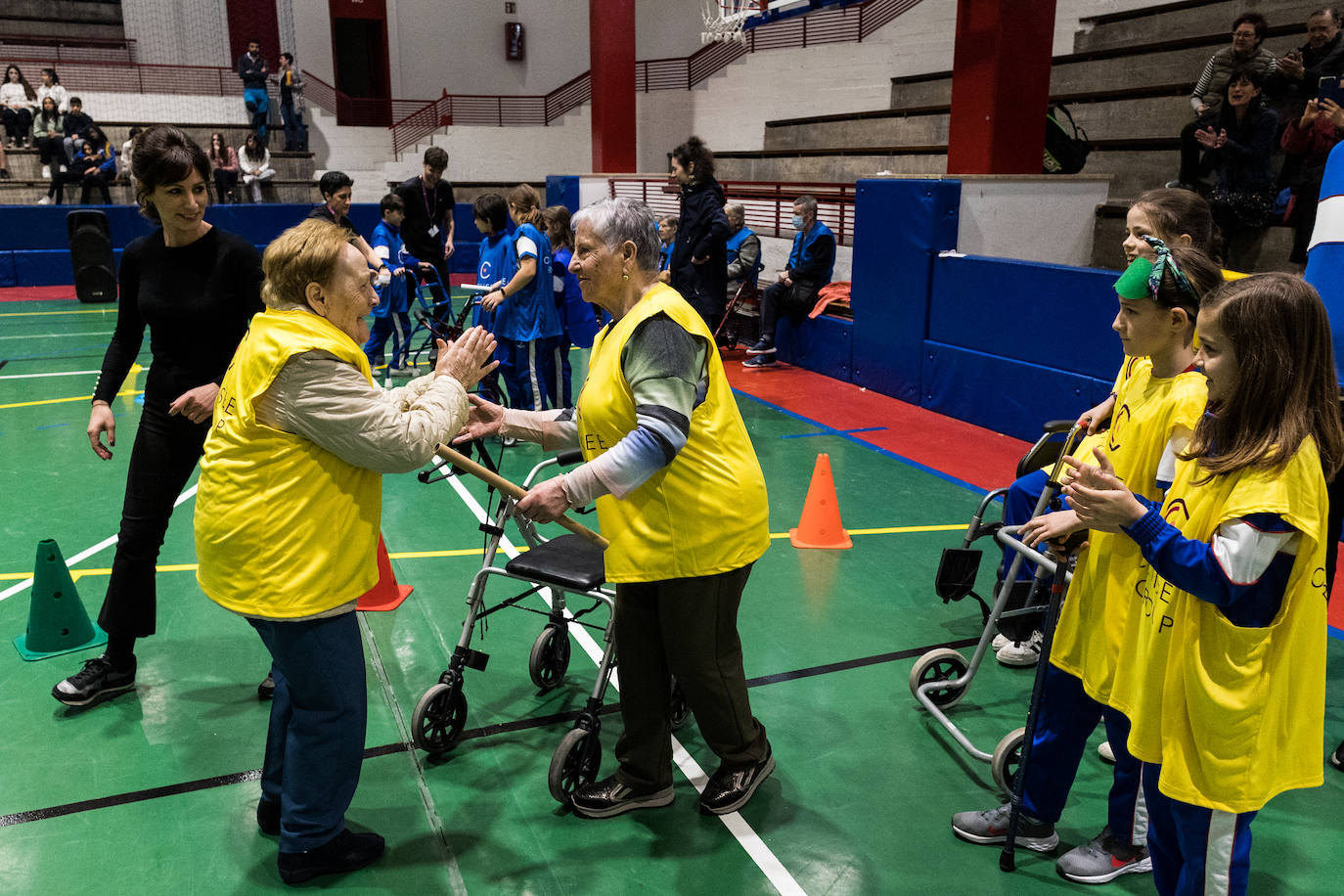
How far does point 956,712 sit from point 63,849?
314 cm

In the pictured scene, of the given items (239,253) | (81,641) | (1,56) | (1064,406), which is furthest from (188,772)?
(1,56)

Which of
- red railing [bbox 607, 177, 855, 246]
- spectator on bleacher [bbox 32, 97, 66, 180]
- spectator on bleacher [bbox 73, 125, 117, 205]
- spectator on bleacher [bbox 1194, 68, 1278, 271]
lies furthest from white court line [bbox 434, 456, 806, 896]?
spectator on bleacher [bbox 32, 97, 66, 180]

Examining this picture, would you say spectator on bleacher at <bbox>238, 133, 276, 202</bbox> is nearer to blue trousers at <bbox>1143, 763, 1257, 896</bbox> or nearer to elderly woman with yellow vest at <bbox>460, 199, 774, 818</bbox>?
elderly woman with yellow vest at <bbox>460, 199, 774, 818</bbox>

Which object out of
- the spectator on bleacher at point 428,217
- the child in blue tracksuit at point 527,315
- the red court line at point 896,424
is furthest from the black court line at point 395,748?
the spectator on bleacher at point 428,217

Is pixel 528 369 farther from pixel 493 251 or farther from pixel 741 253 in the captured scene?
pixel 741 253

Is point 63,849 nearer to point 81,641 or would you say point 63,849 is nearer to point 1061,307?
point 81,641

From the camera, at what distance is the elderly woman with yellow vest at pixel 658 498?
2848 mm

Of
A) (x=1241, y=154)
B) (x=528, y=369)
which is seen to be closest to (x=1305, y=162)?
(x=1241, y=154)

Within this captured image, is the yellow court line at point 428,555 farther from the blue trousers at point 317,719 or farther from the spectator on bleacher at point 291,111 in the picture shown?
the spectator on bleacher at point 291,111

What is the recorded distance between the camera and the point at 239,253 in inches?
147

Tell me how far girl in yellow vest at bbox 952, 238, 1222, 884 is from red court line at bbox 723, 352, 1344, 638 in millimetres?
3271

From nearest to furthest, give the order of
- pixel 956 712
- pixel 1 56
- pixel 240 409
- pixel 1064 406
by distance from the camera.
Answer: pixel 240 409 → pixel 956 712 → pixel 1064 406 → pixel 1 56

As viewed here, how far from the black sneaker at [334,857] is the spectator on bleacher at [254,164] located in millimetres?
20401

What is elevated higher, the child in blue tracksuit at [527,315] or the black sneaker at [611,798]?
the child in blue tracksuit at [527,315]
